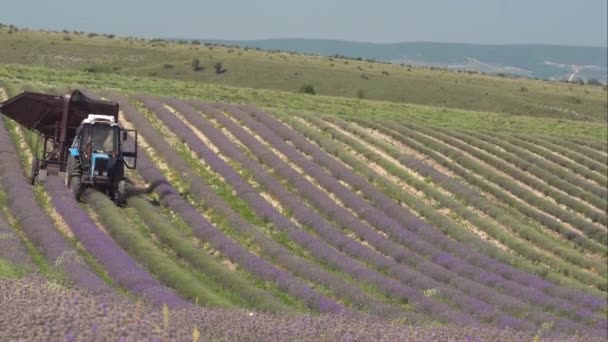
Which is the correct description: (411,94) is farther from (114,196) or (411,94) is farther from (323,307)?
(323,307)

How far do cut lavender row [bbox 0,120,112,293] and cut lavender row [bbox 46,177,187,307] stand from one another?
48 cm

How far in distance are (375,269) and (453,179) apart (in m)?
11.5

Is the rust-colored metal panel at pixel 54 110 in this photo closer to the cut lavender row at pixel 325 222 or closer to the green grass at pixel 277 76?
the cut lavender row at pixel 325 222

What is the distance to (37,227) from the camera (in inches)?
732

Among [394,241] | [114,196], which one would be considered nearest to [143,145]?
[114,196]

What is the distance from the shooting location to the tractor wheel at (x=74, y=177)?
22.4 meters

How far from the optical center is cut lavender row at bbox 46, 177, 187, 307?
47.7 feet

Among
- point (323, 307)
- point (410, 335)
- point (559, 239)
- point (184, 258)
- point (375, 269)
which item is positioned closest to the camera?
point (410, 335)

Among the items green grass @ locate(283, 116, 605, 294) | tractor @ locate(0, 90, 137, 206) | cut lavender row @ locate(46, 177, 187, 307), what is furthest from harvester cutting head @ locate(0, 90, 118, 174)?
green grass @ locate(283, 116, 605, 294)

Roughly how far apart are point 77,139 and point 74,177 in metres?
1.10

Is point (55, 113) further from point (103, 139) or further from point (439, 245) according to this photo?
point (439, 245)

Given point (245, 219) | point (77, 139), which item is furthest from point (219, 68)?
point (245, 219)

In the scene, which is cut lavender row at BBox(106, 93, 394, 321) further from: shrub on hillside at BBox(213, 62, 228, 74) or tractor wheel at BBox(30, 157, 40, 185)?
shrub on hillside at BBox(213, 62, 228, 74)

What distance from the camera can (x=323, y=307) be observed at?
15.9 meters
